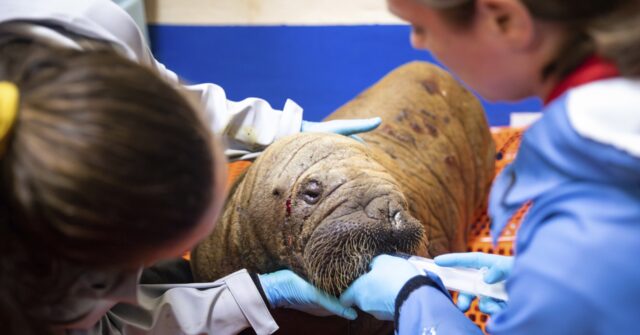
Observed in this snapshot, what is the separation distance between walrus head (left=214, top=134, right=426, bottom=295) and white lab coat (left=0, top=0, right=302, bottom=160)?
14cm

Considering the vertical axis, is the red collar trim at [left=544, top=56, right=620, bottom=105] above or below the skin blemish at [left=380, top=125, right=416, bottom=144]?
above

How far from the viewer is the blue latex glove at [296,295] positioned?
171cm

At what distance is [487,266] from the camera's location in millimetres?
1657

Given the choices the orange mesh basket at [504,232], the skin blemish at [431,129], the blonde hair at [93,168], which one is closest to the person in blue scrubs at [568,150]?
the blonde hair at [93,168]

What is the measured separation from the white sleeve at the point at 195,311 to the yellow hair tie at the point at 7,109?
0.72 metres

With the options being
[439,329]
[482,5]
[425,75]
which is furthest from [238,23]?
[482,5]

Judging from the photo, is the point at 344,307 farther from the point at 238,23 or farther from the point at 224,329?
the point at 238,23

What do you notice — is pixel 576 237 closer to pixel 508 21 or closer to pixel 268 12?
pixel 508 21

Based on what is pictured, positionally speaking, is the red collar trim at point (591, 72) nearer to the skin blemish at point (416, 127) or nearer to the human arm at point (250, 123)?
the human arm at point (250, 123)

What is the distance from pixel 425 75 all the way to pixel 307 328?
1212 mm

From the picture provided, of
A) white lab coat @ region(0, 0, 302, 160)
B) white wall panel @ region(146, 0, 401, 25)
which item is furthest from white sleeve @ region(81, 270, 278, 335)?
white wall panel @ region(146, 0, 401, 25)

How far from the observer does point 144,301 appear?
166 centimetres

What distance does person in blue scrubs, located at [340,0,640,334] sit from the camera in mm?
865

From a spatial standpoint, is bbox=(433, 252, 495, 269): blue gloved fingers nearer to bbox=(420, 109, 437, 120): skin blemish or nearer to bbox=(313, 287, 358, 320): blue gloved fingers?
bbox=(313, 287, 358, 320): blue gloved fingers
